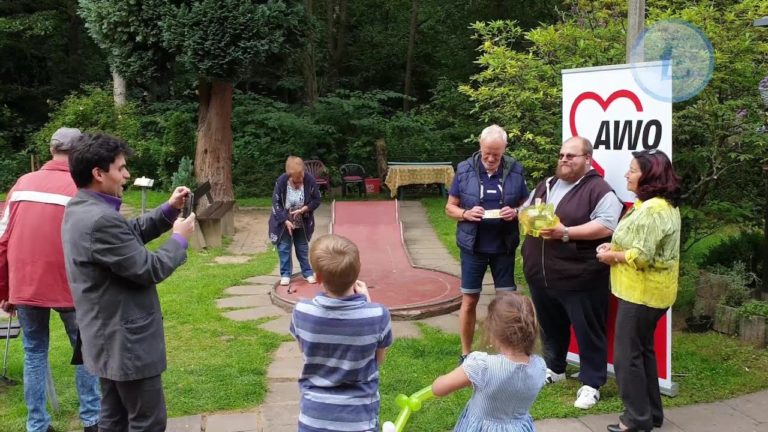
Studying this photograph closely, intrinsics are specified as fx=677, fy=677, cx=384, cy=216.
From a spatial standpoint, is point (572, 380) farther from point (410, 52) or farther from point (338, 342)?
point (410, 52)

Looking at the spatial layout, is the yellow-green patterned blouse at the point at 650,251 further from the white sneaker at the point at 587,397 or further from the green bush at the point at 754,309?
the green bush at the point at 754,309

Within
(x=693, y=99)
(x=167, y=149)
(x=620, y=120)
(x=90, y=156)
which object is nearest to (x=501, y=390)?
(x=90, y=156)

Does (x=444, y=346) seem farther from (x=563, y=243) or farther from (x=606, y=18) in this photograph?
(x=606, y=18)

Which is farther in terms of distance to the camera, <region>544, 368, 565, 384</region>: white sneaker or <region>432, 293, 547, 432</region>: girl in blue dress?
<region>544, 368, 565, 384</region>: white sneaker

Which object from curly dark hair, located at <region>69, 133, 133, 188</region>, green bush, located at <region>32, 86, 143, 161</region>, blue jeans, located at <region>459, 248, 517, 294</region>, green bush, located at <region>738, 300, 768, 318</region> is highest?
green bush, located at <region>32, 86, 143, 161</region>

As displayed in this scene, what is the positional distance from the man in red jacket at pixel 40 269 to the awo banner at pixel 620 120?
305 centimetres

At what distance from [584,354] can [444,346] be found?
4.22 feet

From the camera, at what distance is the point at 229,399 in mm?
4156

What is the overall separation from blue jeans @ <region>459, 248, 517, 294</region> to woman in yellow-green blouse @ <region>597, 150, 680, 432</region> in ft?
2.95

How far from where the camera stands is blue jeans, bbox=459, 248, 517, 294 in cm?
452

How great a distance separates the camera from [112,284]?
2.75 m

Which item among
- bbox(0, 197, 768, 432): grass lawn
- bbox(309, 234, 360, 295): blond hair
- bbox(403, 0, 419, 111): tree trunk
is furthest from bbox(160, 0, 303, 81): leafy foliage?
bbox(403, 0, 419, 111): tree trunk

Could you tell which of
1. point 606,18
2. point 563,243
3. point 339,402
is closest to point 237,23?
point 606,18

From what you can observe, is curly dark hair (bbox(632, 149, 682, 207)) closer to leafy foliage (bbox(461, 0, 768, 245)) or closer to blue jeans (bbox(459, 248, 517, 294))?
blue jeans (bbox(459, 248, 517, 294))
